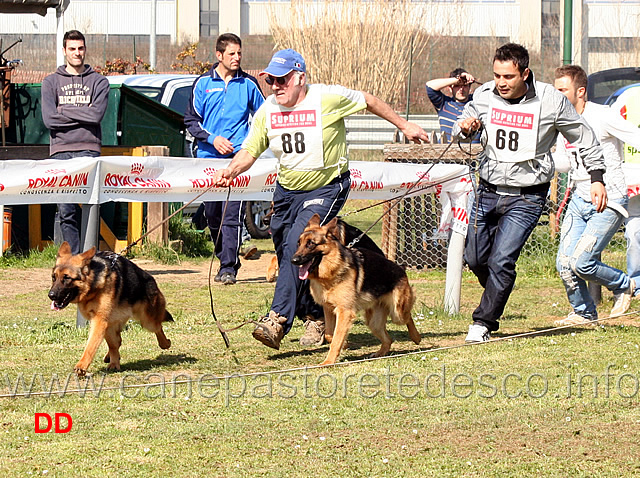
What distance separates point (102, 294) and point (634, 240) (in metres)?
5.45

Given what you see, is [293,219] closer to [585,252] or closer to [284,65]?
[284,65]

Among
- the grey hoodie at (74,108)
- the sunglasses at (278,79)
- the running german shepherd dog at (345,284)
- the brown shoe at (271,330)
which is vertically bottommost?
the brown shoe at (271,330)

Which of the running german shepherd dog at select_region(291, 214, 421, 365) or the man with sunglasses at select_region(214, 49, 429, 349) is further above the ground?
the man with sunglasses at select_region(214, 49, 429, 349)

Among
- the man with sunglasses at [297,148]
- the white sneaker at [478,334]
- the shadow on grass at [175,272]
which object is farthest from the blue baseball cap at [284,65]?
the shadow on grass at [175,272]

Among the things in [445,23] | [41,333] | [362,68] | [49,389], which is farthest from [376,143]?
[49,389]

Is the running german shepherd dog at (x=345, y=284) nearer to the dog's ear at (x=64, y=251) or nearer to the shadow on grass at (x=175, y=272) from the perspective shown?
the dog's ear at (x=64, y=251)

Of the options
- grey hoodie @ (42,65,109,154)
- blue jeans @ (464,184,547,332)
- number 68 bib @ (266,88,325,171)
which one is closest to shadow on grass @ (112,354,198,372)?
number 68 bib @ (266,88,325,171)

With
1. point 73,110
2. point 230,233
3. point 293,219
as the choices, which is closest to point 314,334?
point 293,219

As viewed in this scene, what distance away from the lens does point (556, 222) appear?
1200 cm

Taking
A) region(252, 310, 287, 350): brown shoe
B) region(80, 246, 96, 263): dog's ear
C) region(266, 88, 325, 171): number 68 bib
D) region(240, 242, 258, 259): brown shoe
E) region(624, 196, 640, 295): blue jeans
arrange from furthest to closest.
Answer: region(240, 242, 258, 259): brown shoe
region(624, 196, 640, 295): blue jeans
region(266, 88, 325, 171): number 68 bib
region(252, 310, 287, 350): brown shoe
region(80, 246, 96, 263): dog's ear

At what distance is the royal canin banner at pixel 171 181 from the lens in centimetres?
764

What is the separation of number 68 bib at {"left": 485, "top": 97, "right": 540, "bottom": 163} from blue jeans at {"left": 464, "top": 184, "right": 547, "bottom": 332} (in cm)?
30

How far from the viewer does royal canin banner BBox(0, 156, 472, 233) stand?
7.64 m

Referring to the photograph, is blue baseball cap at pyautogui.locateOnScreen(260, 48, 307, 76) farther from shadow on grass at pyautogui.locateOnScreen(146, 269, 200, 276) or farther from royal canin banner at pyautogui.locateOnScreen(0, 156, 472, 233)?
shadow on grass at pyautogui.locateOnScreen(146, 269, 200, 276)
